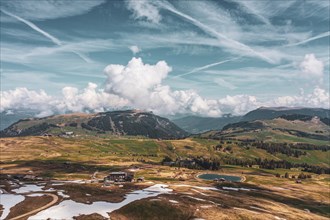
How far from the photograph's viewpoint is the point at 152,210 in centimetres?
12125

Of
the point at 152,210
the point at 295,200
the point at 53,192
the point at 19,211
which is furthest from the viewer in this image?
the point at 295,200

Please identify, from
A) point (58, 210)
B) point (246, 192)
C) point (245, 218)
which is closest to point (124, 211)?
point (58, 210)

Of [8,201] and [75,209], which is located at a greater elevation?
[75,209]

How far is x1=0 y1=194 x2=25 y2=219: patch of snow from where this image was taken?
371ft

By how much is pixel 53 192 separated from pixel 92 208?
38351 millimetres

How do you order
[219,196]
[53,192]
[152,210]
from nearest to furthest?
[152,210]
[53,192]
[219,196]

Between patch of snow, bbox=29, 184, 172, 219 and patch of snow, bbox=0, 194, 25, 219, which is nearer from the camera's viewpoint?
patch of snow, bbox=29, 184, 172, 219

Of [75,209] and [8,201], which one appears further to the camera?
[8,201]

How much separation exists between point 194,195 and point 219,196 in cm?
1454

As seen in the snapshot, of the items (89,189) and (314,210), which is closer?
(89,189)

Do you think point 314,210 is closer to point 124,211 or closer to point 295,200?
point 295,200

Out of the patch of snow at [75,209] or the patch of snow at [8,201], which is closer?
the patch of snow at [75,209]

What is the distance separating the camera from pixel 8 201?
424 feet

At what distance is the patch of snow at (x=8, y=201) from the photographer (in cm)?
11315
